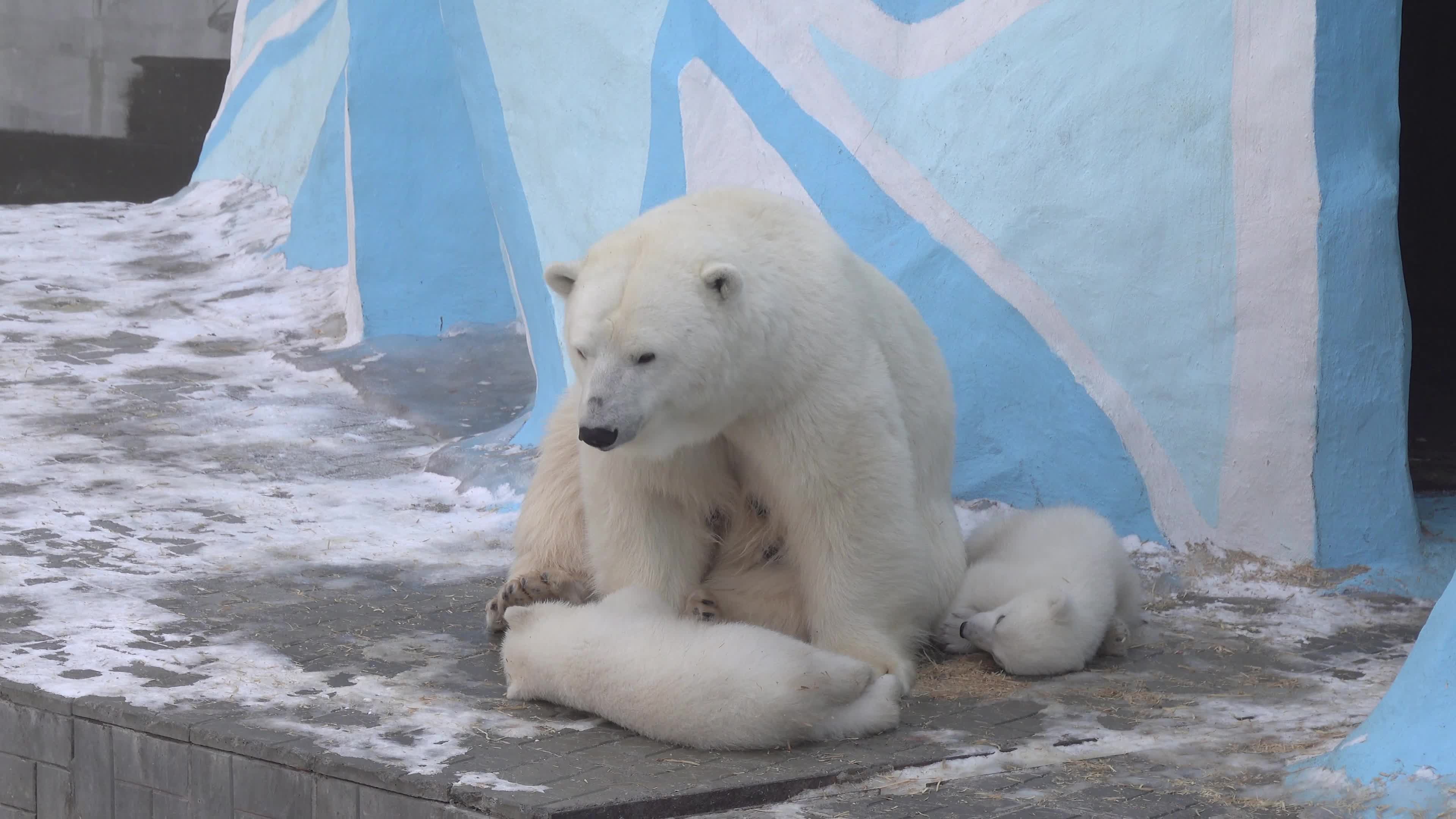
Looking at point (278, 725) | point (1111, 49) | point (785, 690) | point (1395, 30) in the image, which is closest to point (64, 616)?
point (278, 725)

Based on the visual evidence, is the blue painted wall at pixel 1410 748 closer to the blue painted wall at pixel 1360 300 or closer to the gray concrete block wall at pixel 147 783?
the gray concrete block wall at pixel 147 783

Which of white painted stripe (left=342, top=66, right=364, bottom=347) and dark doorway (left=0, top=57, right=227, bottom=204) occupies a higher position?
dark doorway (left=0, top=57, right=227, bottom=204)

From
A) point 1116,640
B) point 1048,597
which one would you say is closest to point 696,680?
point 1048,597

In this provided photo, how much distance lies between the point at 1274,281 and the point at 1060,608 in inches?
77.4

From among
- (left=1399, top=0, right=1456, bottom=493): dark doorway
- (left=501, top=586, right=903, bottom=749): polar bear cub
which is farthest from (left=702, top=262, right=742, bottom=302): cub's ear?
(left=1399, top=0, right=1456, bottom=493): dark doorway

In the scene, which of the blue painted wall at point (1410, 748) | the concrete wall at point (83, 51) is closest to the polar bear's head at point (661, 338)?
the blue painted wall at point (1410, 748)

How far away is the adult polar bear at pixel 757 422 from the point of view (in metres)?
3.40

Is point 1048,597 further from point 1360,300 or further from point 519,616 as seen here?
point 1360,300

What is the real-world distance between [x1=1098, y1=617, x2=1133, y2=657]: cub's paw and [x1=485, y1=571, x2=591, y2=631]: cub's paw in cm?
151

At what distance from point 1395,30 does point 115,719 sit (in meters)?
4.68

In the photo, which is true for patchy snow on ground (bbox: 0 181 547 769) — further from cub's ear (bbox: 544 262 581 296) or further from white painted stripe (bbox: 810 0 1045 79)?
white painted stripe (bbox: 810 0 1045 79)

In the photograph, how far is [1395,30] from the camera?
503 centimetres

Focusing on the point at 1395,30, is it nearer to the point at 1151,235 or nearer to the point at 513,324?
the point at 1151,235

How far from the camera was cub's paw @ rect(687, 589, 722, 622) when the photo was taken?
151 inches
